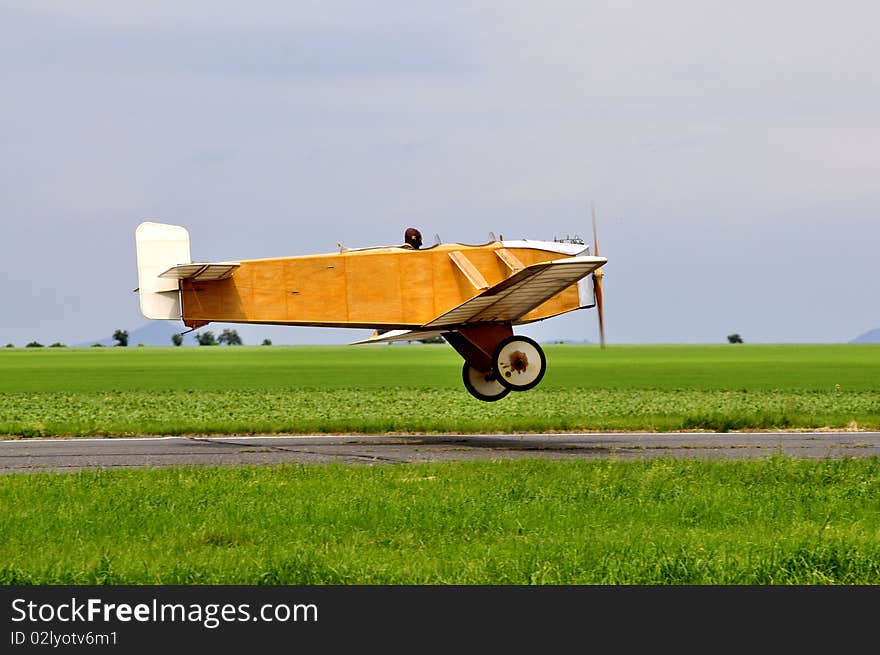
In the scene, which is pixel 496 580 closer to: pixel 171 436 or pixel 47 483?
pixel 47 483

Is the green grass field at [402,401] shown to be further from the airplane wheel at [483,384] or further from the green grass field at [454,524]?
the green grass field at [454,524]

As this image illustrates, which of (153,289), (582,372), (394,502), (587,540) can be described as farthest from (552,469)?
(582,372)

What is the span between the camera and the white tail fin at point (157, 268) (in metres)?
23.4

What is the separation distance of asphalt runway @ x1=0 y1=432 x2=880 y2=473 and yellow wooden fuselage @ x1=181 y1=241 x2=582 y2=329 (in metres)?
2.54

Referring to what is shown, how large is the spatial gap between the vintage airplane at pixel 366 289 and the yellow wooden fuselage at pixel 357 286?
20 mm

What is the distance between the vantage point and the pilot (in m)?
24.3

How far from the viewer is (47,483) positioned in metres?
15.6

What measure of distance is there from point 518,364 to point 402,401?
20768mm

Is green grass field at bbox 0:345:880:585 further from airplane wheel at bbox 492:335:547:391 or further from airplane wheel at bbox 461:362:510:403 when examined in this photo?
airplane wheel at bbox 461:362:510:403

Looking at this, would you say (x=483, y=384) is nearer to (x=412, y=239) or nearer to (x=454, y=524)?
(x=412, y=239)

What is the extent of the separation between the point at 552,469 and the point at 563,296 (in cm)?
868

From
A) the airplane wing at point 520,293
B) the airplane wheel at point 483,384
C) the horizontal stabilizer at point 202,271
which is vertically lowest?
the airplane wheel at point 483,384

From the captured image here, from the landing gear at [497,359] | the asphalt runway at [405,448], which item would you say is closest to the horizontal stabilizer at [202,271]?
the asphalt runway at [405,448]

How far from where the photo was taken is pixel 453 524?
12.5 meters
